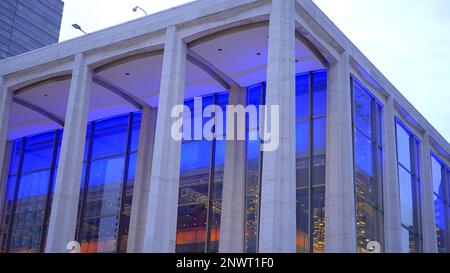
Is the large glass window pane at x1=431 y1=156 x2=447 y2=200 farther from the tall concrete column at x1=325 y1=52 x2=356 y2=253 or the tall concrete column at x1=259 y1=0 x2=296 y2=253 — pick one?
the tall concrete column at x1=259 y1=0 x2=296 y2=253

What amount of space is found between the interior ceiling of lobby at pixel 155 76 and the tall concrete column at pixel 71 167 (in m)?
1.49

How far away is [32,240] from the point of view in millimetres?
39188

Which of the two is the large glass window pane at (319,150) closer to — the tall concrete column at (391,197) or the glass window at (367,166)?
the glass window at (367,166)

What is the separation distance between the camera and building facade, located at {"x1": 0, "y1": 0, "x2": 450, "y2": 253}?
81.3ft

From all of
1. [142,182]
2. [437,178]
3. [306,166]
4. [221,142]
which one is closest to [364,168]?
[306,166]

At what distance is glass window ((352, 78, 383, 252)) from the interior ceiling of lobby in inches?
141

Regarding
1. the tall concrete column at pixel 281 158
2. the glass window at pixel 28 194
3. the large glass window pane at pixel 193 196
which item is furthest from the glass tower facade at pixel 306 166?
the glass window at pixel 28 194

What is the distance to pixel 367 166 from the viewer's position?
3134cm

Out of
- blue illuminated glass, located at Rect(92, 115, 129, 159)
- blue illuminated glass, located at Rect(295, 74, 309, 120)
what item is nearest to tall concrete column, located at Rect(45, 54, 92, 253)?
blue illuminated glass, located at Rect(92, 115, 129, 159)

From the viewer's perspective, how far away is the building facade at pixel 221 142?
24781 mm

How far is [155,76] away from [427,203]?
1860cm

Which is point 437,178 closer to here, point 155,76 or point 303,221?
point 303,221
